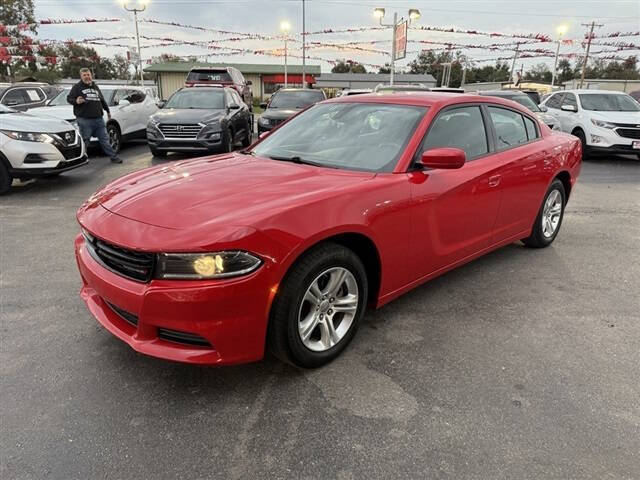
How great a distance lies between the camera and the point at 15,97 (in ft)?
45.9

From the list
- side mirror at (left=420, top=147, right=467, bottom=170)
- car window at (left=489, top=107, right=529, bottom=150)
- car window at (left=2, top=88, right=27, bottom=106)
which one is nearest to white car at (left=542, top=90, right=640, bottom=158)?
car window at (left=489, top=107, right=529, bottom=150)

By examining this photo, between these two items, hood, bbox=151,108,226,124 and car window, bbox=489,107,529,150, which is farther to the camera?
hood, bbox=151,108,226,124

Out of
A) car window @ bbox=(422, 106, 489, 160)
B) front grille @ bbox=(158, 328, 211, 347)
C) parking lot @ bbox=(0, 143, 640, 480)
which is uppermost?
car window @ bbox=(422, 106, 489, 160)

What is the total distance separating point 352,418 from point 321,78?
6177cm

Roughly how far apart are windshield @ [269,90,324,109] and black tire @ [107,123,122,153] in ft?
13.7

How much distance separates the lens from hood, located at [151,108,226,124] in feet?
32.5

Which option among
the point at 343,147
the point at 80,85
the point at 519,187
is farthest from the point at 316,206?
the point at 80,85

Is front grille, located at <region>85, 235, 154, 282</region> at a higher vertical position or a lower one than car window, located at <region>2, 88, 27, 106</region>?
lower

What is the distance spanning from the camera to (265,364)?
2.85m

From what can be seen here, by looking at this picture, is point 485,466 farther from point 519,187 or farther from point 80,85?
point 80,85

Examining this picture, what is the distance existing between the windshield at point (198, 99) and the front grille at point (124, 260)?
890cm

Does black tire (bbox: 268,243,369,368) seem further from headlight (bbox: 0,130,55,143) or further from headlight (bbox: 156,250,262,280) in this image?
headlight (bbox: 0,130,55,143)

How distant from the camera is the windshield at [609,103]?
11.6m

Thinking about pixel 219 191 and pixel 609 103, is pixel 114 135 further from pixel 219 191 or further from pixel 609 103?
pixel 609 103
